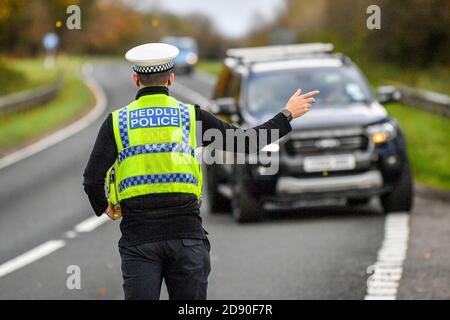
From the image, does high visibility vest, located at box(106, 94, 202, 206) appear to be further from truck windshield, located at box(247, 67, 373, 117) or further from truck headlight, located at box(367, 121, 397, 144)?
truck windshield, located at box(247, 67, 373, 117)

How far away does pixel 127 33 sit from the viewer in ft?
334

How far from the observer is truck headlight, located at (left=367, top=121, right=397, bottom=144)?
47.7ft

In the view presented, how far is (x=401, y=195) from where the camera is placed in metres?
14.7

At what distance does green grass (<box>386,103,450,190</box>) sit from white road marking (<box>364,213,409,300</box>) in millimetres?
3490

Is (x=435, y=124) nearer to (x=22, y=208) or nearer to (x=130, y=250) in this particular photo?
(x=22, y=208)

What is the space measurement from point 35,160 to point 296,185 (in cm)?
1268

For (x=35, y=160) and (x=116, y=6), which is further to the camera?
(x=116, y=6)

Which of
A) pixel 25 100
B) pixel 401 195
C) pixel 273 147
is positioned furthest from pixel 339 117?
pixel 25 100

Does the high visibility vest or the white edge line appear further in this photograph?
the white edge line

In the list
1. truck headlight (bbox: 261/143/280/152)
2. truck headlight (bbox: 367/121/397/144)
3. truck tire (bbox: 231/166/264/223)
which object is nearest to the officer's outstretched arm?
truck headlight (bbox: 261/143/280/152)

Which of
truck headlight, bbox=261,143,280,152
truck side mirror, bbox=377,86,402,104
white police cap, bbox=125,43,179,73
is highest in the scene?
white police cap, bbox=125,43,179,73

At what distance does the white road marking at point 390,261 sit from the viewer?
9.77 meters
